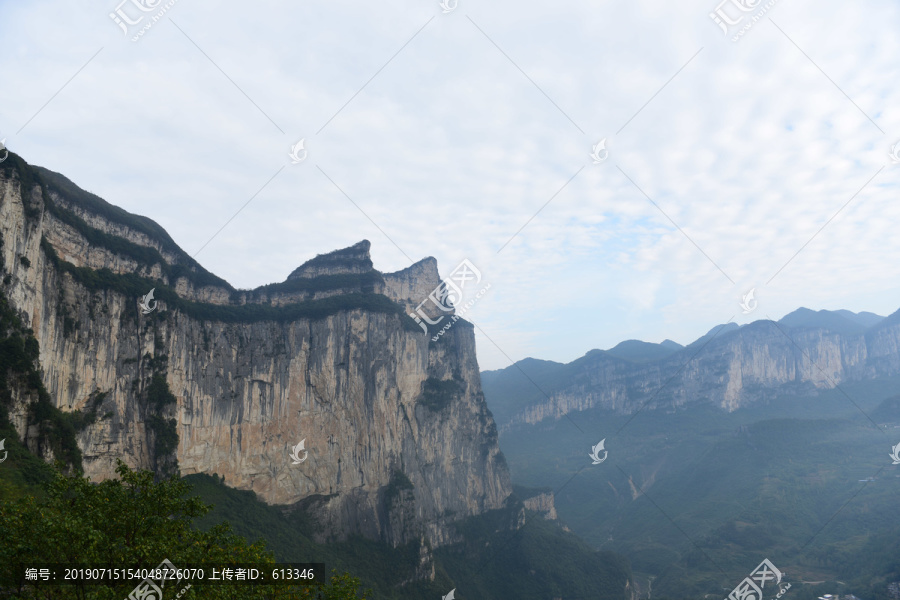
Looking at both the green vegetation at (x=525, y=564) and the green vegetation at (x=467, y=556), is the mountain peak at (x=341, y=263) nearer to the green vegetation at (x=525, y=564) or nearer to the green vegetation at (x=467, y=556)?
the green vegetation at (x=467, y=556)

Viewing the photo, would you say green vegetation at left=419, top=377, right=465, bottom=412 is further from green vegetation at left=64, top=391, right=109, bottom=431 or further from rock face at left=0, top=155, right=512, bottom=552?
green vegetation at left=64, top=391, right=109, bottom=431

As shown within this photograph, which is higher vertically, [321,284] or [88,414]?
[321,284]

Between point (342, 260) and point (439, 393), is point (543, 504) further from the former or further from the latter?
point (342, 260)

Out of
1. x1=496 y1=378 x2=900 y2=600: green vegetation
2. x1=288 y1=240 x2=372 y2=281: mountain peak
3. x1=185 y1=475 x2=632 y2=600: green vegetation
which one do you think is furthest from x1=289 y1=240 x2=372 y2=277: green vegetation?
x1=496 y1=378 x2=900 y2=600: green vegetation

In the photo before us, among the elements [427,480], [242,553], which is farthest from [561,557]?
[242,553]

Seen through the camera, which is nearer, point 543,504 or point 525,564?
point 525,564

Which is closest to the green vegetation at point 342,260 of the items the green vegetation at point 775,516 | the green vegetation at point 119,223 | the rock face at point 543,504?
the green vegetation at point 119,223

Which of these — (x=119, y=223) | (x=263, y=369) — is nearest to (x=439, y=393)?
(x=263, y=369)
